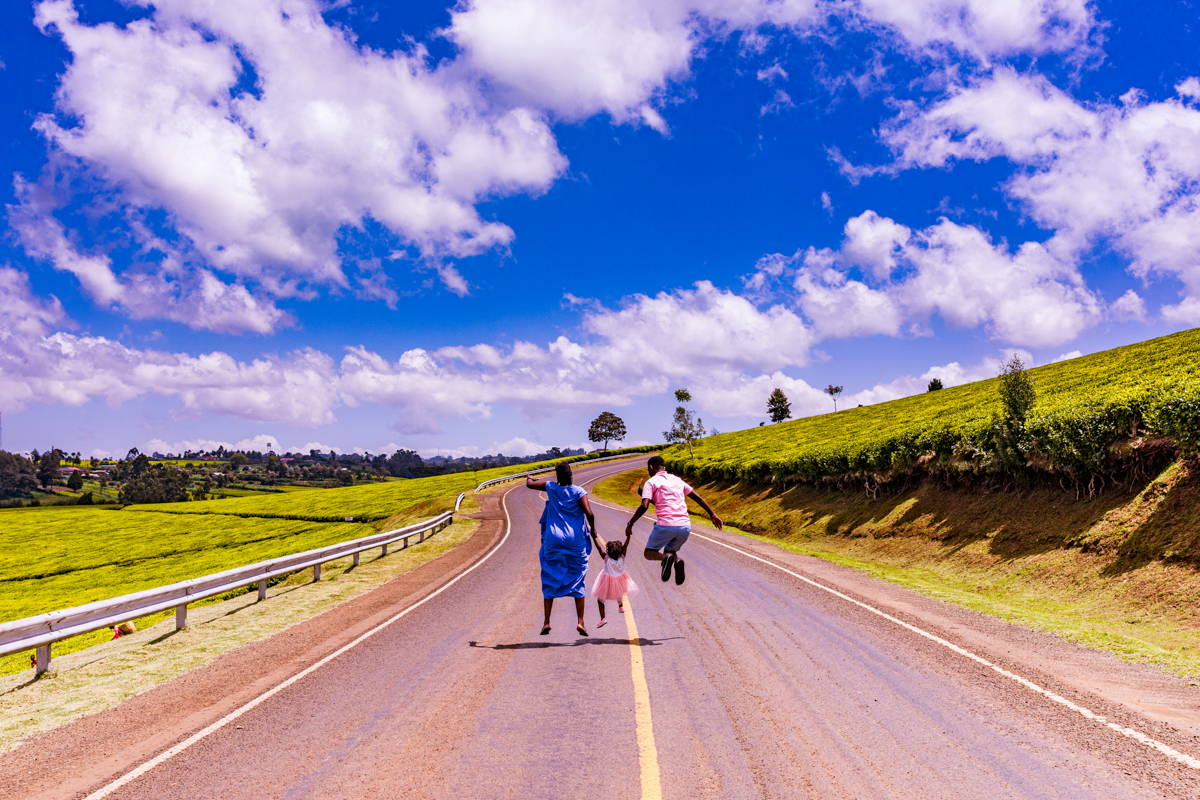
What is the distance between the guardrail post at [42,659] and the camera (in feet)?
25.7

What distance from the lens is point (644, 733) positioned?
503 centimetres

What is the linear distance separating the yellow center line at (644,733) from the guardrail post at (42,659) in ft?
26.0

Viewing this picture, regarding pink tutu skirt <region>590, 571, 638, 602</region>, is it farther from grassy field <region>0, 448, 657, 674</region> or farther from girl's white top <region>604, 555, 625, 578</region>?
grassy field <region>0, 448, 657, 674</region>

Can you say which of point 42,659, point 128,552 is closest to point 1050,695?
point 42,659

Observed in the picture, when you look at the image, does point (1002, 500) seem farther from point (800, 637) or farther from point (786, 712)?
point (786, 712)

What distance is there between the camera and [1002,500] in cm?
1775

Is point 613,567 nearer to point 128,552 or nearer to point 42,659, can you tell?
point 42,659

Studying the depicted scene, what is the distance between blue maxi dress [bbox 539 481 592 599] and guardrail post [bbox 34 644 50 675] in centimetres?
679

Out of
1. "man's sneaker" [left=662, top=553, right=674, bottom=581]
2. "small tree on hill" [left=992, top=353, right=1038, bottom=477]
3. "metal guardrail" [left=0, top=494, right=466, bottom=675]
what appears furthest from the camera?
"small tree on hill" [left=992, top=353, right=1038, bottom=477]

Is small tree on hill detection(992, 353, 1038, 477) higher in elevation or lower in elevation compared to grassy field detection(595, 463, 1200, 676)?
higher

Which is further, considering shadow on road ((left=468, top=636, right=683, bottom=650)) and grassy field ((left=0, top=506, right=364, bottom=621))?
grassy field ((left=0, top=506, right=364, bottom=621))

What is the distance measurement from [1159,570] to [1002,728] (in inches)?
364

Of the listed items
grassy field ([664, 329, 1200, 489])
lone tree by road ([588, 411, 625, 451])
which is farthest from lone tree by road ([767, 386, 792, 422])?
grassy field ([664, 329, 1200, 489])

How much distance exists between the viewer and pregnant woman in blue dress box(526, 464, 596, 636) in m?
8.26
